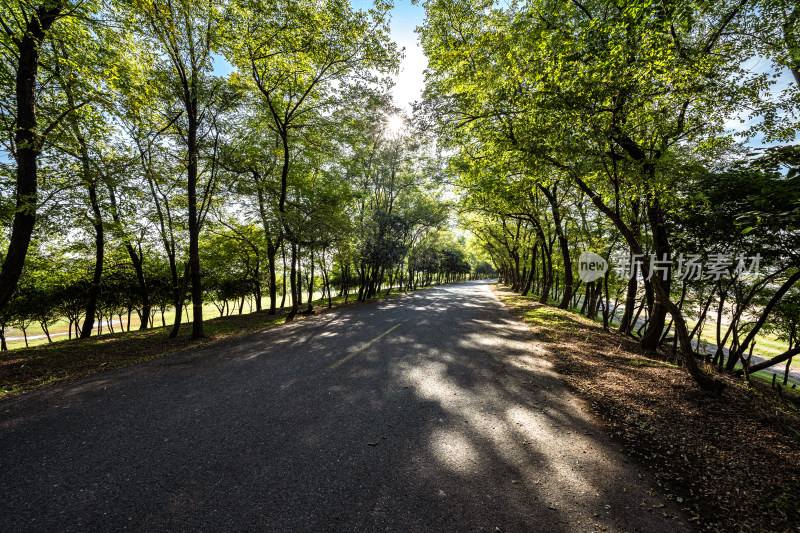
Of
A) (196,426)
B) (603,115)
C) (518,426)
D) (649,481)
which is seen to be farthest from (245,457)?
(603,115)

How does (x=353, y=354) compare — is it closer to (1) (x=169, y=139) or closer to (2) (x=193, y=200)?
(2) (x=193, y=200)

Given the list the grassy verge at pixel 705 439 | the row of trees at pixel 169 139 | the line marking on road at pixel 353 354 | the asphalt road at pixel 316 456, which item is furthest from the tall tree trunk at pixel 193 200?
the grassy verge at pixel 705 439

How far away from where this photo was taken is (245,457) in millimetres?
3168

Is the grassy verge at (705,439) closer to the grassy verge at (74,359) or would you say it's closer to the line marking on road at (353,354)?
the line marking on road at (353,354)

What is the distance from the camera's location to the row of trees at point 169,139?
8.20 metres

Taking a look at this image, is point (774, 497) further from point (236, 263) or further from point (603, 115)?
point (236, 263)

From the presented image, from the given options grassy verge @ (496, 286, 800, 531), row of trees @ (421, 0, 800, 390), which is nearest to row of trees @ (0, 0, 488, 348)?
row of trees @ (421, 0, 800, 390)

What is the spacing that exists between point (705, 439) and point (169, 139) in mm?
19097

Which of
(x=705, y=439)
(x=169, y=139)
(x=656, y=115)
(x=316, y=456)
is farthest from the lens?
(x=169, y=139)

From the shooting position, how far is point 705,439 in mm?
3697

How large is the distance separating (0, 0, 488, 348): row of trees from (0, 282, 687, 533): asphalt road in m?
6.79

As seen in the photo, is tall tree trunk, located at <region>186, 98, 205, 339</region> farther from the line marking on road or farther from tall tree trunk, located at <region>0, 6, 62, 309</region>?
the line marking on road

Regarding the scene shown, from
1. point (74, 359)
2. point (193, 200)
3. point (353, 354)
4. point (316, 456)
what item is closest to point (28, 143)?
point (193, 200)

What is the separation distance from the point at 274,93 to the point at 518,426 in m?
17.1
